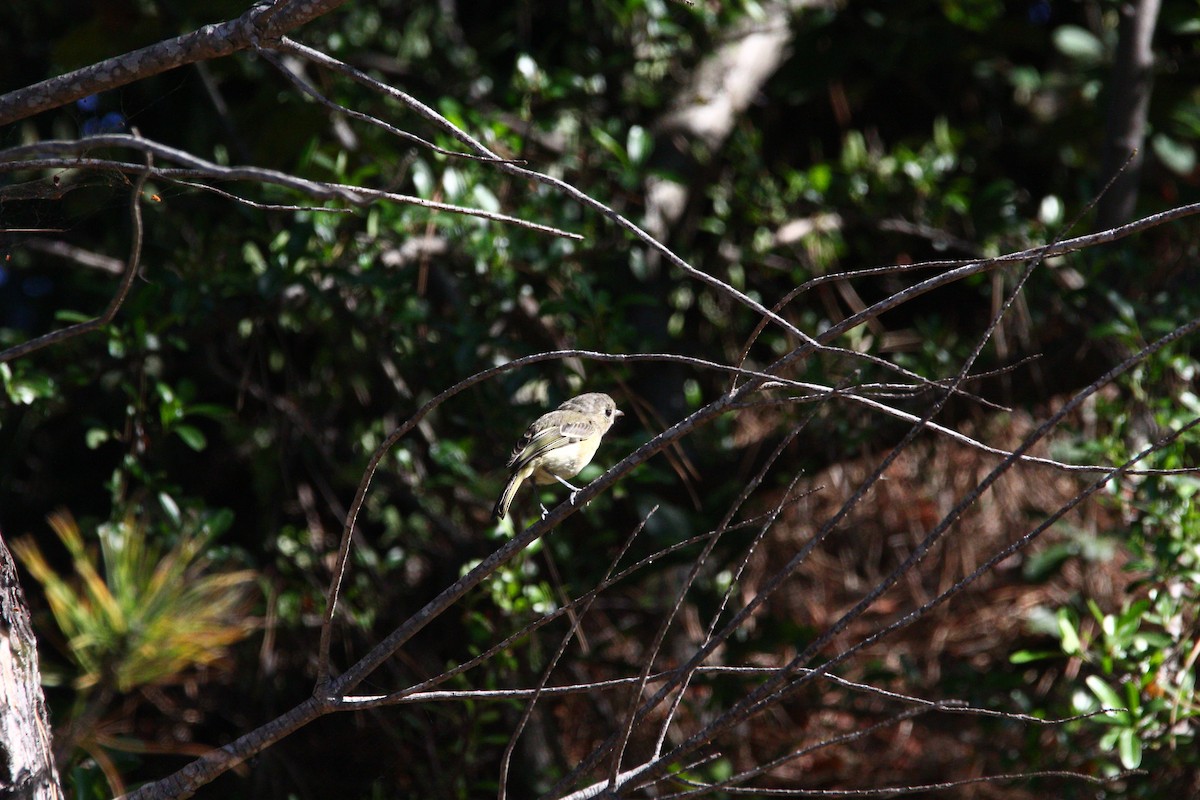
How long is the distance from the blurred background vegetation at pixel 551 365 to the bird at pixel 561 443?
114 mm

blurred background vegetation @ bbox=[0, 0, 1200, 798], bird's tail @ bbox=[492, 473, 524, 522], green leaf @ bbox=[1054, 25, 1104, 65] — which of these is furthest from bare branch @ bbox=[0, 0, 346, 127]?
green leaf @ bbox=[1054, 25, 1104, 65]

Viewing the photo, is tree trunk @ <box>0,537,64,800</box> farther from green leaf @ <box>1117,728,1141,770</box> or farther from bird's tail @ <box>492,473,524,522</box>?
green leaf @ <box>1117,728,1141,770</box>

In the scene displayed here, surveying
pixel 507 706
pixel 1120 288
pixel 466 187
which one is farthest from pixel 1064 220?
pixel 507 706

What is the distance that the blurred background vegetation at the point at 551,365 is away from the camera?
135 inches

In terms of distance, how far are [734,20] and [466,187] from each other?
1.71 m

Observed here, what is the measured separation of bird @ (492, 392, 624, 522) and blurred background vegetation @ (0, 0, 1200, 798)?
114mm

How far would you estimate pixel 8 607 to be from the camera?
74.2 inches

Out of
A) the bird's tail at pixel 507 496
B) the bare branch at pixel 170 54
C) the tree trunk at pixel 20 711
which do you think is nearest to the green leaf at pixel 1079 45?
the bird's tail at pixel 507 496

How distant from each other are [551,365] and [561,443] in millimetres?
552

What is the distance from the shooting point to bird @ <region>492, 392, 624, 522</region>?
3193mm

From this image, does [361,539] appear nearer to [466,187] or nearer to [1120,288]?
[466,187]

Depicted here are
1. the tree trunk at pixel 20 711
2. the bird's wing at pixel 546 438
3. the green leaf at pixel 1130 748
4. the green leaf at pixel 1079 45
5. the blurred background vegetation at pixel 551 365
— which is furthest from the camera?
the green leaf at pixel 1079 45

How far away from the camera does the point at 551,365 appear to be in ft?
12.4

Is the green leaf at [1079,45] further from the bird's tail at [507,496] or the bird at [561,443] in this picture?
the bird's tail at [507,496]
